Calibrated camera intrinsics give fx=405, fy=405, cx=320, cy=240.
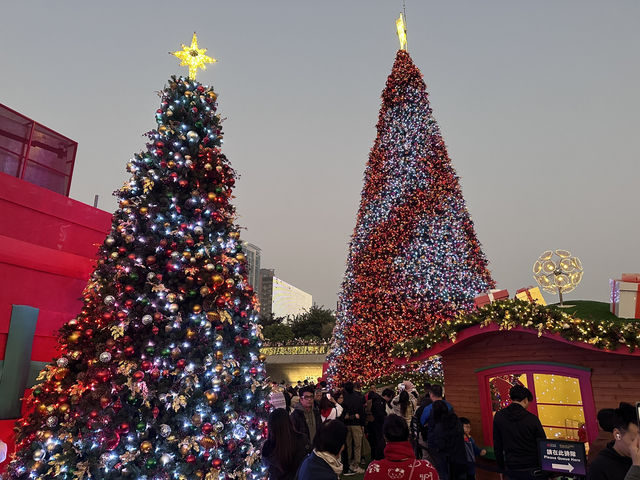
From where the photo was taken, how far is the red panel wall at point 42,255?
283 inches

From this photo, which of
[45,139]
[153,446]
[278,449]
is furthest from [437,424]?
[45,139]

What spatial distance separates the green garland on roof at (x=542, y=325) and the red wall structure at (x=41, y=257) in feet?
21.7

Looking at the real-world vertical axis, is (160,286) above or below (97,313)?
above

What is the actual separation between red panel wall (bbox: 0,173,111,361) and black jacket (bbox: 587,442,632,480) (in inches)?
308

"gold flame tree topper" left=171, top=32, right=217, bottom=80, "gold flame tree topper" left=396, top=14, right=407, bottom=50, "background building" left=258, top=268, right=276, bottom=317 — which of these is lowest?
"gold flame tree topper" left=171, top=32, right=217, bottom=80

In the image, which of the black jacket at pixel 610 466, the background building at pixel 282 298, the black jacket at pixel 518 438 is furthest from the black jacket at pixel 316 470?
the background building at pixel 282 298

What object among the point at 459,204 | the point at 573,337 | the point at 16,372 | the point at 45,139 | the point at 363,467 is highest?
the point at 459,204

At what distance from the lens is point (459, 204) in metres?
16.6

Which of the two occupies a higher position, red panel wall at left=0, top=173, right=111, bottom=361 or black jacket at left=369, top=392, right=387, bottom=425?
red panel wall at left=0, top=173, right=111, bottom=361

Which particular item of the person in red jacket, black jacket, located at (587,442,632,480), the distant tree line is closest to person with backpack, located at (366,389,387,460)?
the person in red jacket

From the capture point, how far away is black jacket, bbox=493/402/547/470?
4.81m

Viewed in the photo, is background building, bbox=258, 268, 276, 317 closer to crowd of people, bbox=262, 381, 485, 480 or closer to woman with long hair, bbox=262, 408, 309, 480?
crowd of people, bbox=262, 381, 485, 480

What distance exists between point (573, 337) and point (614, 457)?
4.10m

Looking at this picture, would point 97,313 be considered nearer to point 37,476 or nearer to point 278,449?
point 37,476
